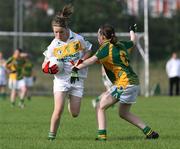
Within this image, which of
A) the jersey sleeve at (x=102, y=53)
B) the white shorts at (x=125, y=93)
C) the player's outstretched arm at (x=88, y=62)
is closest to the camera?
the player's outstretched arm at (x=88, y=62)

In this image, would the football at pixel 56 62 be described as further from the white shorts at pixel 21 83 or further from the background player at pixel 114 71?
the white shorts at pixel 21 83

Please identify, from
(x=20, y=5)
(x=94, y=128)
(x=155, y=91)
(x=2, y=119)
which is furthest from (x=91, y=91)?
(x=94, y=128)

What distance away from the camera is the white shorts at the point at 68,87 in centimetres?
1194

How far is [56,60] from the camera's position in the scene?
11898 millimetres

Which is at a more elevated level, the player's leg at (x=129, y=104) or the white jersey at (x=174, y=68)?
the white jersey at (x=174, y=68)

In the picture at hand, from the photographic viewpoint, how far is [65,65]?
1202cm

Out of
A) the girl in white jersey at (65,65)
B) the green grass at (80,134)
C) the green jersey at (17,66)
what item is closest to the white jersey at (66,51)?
the girl in white jersey at (65,65)

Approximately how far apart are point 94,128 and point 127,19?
30.4 m

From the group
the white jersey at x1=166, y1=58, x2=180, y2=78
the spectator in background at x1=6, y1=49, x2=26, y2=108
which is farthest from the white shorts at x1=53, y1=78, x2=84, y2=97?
the white jersey at x1=166, y1=58, x2=180, y2=78

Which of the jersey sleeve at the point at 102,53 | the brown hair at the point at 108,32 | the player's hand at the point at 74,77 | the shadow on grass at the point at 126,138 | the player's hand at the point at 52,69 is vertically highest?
the brown hair at the point at 108,32

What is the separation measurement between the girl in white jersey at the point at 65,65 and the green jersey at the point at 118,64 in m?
0.47

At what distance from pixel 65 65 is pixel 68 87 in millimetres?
367

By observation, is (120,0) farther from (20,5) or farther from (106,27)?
(106,27)

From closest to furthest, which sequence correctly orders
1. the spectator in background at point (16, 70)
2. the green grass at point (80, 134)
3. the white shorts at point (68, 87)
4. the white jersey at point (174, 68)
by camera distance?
the green grass at point (80, 134), the white shorts at point (68, 87), the spectator in background at point (16, 70), the white jersey at point (174, 68)
